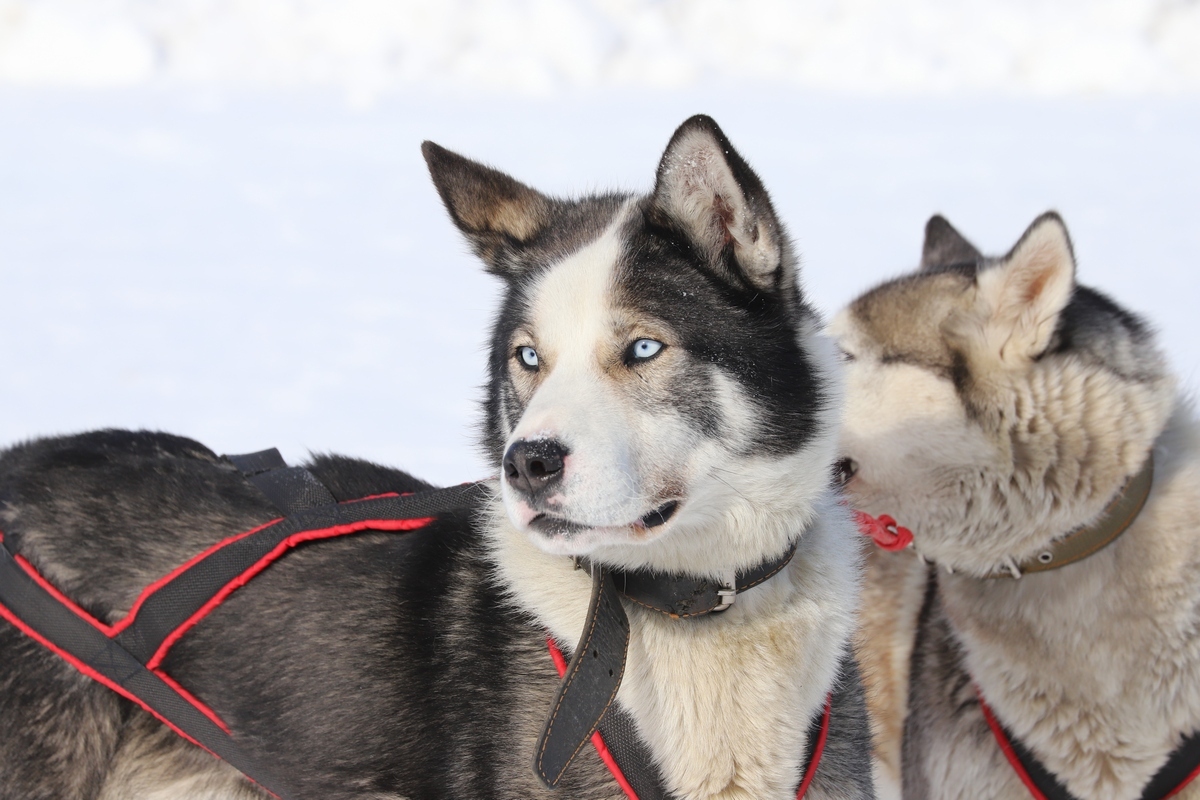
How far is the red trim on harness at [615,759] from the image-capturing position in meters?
1.61

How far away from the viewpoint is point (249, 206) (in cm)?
856

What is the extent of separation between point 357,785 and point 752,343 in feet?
3.04

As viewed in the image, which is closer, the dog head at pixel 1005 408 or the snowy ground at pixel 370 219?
the dog head at pixel 1005 408

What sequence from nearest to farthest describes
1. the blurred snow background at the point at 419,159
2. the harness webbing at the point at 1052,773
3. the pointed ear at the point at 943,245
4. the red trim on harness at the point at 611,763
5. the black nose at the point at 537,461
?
1. the black nose at the point at 537,461
2. the red trim on harness at the point at 611,763
3. the harness webbing at the point at 1052,773
4. the pointed ear at the point at 943,245
5. the blurred snow background at the point at 419,159

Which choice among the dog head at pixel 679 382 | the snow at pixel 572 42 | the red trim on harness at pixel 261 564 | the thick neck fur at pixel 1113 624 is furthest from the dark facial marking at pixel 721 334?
the snow at pixel 572 42

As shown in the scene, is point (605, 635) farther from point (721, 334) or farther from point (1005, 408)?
point (1005, 408)

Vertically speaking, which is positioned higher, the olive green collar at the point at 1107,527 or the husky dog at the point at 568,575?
the husky dog at the point at 568,575

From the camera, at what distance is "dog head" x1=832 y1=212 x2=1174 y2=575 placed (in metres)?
2.29

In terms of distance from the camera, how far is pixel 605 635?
5.22ft

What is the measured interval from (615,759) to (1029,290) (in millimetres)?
1451

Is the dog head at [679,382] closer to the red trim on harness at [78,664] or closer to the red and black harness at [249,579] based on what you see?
the red and black harness at [249,579]

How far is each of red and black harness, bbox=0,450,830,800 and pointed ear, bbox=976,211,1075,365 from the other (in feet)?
3.31

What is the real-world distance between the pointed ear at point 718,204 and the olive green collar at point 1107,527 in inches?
40.6

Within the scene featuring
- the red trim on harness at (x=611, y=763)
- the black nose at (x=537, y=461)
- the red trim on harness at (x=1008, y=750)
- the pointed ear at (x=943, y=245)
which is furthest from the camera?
the pointed ear at (x=943, y=245)
